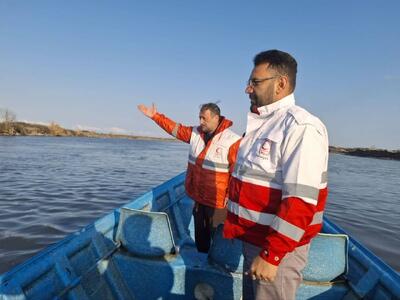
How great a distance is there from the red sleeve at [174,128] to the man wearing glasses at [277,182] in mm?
2512

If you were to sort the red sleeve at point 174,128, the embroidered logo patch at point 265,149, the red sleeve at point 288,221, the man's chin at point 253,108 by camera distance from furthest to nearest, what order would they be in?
1. the red sleeve at point 174,128
2. the man's chin at point 253,108
3. the embroidered logo patch at point 265,149
4. the red sleeve at point 288,221

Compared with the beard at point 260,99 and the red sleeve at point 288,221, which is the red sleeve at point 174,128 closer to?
the beard at point 260,99

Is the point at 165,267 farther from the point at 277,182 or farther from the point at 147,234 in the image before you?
the point at 277,182

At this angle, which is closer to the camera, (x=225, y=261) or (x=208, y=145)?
(x=225, y=261)

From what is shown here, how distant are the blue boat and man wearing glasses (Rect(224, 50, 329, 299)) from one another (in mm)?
1251

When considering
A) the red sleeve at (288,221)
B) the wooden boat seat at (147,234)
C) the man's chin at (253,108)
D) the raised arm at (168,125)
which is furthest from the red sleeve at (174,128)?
the red sleeve at (288,221)

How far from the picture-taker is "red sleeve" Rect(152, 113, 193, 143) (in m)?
4.67

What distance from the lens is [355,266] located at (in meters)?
3.61

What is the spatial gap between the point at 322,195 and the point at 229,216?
2.09ft

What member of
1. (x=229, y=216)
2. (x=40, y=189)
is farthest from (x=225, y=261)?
(x=40, y=189)

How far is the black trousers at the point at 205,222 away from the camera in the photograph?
395 centimetres

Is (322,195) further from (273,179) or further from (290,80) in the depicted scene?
(290,80)

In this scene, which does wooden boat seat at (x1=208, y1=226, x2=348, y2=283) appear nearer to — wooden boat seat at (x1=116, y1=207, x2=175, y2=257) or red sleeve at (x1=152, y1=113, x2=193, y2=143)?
wooden boat seat at (x1=116, y1=207, x2=175, y2=257)

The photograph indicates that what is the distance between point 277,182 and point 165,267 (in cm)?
207
